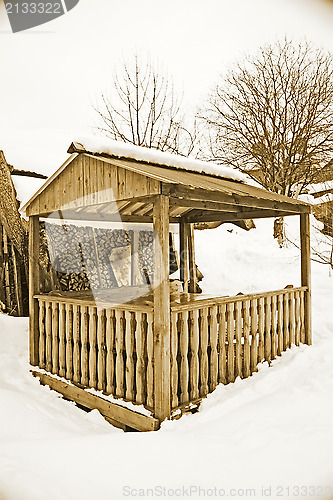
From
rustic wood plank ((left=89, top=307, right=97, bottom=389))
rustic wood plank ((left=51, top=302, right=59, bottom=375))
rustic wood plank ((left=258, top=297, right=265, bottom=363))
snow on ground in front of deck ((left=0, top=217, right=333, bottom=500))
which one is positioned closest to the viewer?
snow on ground in front of deck ((left=0, top=217, right=333, bottom=500))

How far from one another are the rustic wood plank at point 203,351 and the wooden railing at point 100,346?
650mm

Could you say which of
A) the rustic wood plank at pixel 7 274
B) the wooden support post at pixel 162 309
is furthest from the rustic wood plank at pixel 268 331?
the rustic wood plank at pixel 7 274

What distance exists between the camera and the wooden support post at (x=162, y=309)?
3742 millimetres

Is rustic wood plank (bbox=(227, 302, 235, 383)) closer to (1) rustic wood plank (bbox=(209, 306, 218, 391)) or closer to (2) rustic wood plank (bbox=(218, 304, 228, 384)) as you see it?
(2) rustic wood plank (bbox=(218, 304, 228, 384))

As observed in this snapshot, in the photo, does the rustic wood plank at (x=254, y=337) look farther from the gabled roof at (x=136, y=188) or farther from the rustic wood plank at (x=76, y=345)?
the rustic wood plank at (x=76, y=345)

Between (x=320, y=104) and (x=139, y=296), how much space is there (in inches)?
502

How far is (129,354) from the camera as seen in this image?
13.8 ft

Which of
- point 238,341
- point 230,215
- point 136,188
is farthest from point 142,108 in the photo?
point 238,341

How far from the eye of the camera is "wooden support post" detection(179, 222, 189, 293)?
25.3 feet

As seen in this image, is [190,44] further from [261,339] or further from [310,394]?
[261,339]

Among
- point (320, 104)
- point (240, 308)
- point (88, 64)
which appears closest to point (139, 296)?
point (240, 308)

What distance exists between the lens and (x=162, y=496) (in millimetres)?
2635

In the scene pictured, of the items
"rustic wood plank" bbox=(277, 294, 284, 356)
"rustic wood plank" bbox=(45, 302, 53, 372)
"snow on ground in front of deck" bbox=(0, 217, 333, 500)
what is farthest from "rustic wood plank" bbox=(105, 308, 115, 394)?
"rustic wood plank" bbox=(277, 294, 284, 356)

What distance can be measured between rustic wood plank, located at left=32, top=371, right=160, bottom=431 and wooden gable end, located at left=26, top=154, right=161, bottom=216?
2386 millimetres
